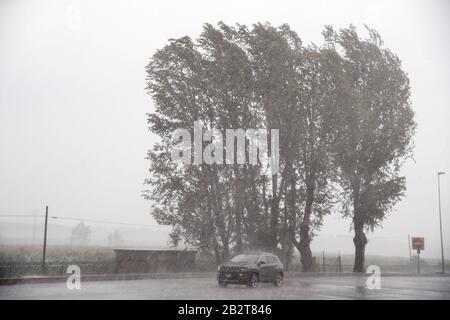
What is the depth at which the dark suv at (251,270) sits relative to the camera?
74.6ft

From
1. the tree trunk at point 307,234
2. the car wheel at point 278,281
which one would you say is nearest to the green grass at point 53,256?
the tree trunk at point 307,234

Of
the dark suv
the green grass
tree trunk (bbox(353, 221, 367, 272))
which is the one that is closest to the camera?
the dark suv

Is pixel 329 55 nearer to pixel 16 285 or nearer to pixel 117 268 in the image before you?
pixel 117 268

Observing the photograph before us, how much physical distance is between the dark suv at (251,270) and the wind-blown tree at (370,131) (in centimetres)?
1476

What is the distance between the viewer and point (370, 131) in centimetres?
3838

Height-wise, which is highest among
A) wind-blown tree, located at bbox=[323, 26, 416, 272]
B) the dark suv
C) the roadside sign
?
wind-blown tree, located at bbox=[323, 26, 416, 272]

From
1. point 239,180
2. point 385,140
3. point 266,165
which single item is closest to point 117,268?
point 239,180

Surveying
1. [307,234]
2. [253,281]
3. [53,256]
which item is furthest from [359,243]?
[53,256]

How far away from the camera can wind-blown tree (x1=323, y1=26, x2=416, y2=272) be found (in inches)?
1479

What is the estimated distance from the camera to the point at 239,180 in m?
34.3

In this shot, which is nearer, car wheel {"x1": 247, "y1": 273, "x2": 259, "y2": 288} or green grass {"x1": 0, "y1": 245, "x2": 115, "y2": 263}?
car wheel {"x1": 247, "y1": 273, "x2": 259, "y2": 288}

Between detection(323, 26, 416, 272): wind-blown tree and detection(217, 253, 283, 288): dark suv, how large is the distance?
48.4 feet

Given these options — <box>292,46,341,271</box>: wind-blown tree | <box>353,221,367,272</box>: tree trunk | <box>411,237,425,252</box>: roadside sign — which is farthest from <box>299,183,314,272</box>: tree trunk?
<box>411,237,425,252</box>: roadside sign

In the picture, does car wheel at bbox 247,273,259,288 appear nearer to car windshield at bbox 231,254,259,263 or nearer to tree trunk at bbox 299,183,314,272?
car windshield at bbox 231,254,259,263
